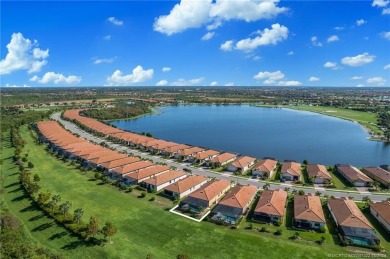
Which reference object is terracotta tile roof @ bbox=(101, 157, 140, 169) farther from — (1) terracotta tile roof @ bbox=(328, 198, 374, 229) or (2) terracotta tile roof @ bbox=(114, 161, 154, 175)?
(1) terracotta tile roof @ bbox=(328, 198, 374, 229)

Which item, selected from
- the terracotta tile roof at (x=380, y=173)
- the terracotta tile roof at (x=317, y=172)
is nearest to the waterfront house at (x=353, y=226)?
the terracotta tile roof at (x=317, y=172)

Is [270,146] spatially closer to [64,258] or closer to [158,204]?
[158,204]

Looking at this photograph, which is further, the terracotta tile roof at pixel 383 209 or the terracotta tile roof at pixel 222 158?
the terracotta tile roof at pixel 222 158

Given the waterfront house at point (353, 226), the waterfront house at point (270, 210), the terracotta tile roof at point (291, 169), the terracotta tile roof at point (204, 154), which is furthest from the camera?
the terracotta tile roof at point (204, 154)

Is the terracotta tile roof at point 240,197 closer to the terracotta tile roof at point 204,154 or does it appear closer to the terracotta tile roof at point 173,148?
the terracotta tile roof at point 204,154

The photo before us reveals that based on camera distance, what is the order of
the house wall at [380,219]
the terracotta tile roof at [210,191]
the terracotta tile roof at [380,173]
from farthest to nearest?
the terracotta tile roof at [380,173] → the terracotta tile roof at [210,191] → the house wall at [380,219]

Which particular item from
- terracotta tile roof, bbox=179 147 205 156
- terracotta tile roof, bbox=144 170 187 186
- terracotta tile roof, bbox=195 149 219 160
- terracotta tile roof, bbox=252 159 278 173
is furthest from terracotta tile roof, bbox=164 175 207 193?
terracotta tile roof, bbox=179 147 205 156
